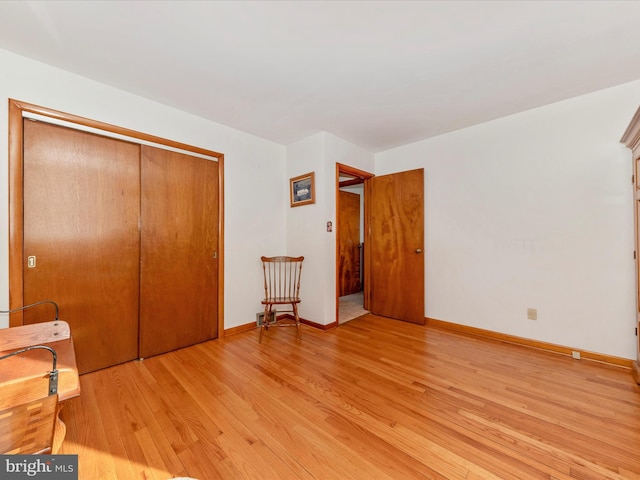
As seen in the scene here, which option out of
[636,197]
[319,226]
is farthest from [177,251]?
[636,197]

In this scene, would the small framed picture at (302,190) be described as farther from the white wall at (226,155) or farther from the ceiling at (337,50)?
the ceiling at (337,50)

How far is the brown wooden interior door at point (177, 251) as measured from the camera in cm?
246

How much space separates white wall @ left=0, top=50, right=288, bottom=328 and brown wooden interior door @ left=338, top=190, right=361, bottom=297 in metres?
1.75

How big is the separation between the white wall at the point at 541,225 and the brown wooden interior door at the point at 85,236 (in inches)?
132

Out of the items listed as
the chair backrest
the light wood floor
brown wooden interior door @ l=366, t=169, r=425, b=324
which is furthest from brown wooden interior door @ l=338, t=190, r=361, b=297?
the light wood floor

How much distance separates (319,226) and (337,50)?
6.08 feet

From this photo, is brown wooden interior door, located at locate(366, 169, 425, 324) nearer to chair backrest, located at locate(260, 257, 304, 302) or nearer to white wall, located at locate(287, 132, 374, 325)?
white wall, located at locate(287, 132, 374, 325)

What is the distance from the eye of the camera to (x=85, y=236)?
84.2 inches

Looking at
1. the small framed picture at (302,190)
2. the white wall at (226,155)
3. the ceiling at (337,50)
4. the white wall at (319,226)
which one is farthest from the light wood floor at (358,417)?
the ceiling at (337,50)

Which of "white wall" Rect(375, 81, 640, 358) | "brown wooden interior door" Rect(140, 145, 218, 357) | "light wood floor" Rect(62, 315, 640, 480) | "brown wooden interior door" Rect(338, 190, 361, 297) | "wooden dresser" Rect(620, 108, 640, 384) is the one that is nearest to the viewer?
"light wood floor" Rect(62, 315, 640, 480)

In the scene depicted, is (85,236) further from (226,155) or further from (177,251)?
(226,155)

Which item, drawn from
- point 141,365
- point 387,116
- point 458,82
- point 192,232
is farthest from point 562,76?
point 141,365

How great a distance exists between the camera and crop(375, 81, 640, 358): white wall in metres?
2.27

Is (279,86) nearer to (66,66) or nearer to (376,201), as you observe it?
(66,66)
